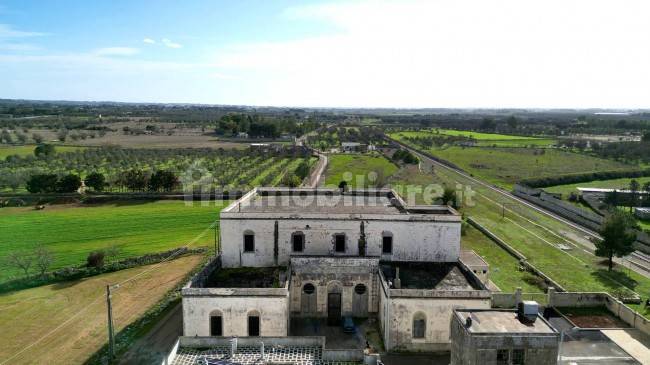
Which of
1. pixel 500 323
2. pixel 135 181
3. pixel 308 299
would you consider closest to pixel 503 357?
pixel 500 323

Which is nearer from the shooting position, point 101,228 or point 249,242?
point 249,242

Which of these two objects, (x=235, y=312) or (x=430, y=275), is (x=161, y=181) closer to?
(x=235, y=312)

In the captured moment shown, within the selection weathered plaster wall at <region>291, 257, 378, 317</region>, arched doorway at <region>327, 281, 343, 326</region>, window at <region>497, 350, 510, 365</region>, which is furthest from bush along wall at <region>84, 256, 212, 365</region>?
window at <region>497, 350, 510, 365</region>

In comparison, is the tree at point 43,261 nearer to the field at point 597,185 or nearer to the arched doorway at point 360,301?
the arched doorway at point 360,301

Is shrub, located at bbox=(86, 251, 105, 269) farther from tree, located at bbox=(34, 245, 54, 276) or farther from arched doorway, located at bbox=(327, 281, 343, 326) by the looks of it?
arched doorway, located at bbox=(327, 281, 343, 326)

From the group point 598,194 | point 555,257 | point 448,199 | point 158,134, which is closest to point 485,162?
point 598,194

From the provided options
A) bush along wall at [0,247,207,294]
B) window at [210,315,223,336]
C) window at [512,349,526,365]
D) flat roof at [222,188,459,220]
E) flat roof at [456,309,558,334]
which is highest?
flat roof at [222,188,459,220]

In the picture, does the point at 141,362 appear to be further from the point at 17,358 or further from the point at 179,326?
the point at 17,358
